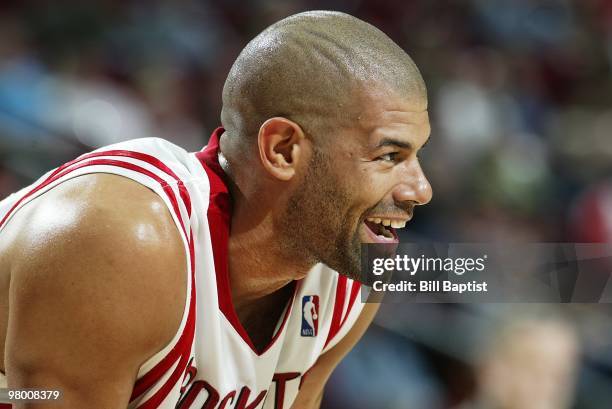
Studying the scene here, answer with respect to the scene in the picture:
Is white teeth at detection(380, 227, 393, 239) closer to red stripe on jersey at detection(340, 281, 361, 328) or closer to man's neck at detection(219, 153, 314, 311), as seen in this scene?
man's neck at detection(219, 153, 314, 311)

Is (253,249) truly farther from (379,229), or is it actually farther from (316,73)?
(316,73)

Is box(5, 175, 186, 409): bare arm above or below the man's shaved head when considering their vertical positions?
below

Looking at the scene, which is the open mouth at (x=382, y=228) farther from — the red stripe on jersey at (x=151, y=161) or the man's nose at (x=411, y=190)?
the red stripe on jersey at (x=151, y=161)

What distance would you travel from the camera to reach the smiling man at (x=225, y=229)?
1661mm

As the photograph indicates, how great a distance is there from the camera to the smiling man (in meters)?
1.66

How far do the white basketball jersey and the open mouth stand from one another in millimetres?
309

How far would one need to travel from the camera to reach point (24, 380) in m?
1.66

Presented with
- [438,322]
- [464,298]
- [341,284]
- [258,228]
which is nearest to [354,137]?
[258,228]

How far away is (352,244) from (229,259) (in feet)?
0.95

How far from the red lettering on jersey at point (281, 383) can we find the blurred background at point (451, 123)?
1199 mm

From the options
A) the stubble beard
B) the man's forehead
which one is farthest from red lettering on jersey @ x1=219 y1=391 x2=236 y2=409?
the man's forehead

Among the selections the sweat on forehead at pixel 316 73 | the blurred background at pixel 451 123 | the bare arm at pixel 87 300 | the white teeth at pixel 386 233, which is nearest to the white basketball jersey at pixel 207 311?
the bare arm at pixel 87 300

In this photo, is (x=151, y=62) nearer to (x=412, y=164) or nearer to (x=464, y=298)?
(x=464, y=298)

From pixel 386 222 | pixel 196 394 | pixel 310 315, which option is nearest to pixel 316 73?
pixel 386 222
